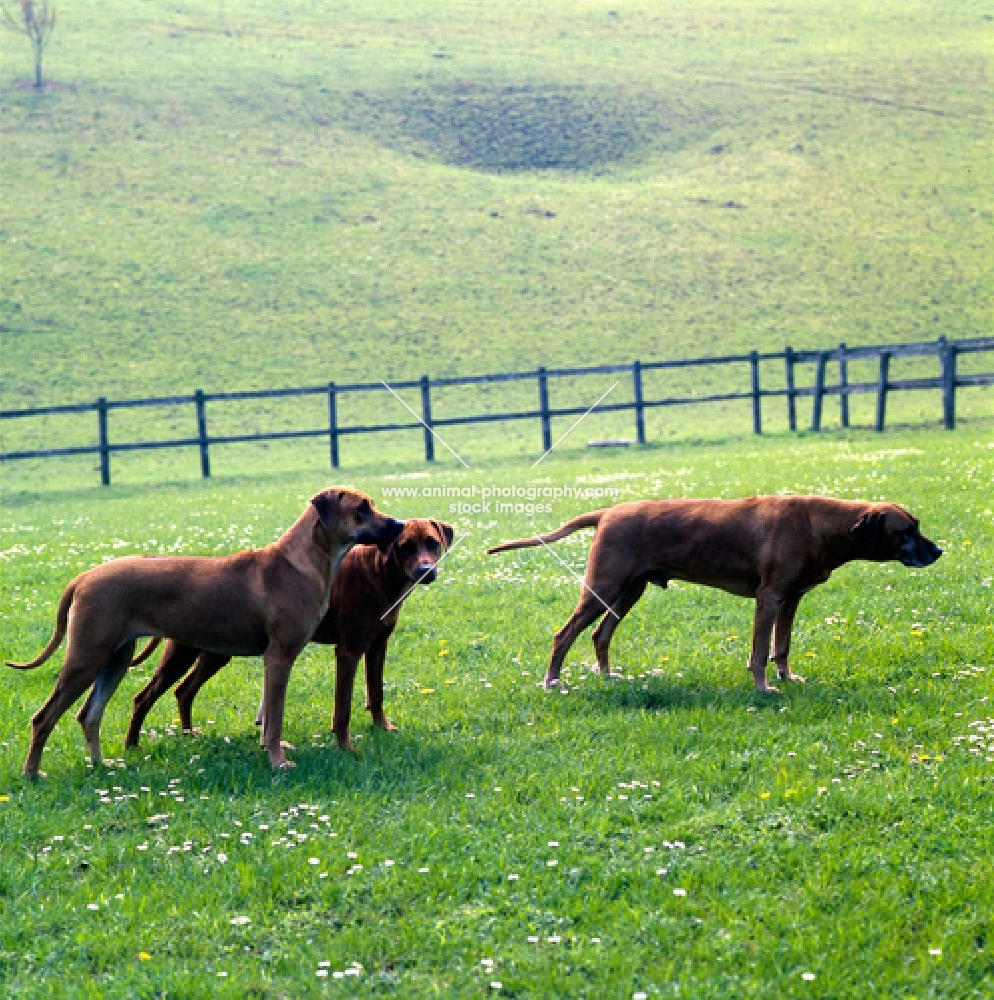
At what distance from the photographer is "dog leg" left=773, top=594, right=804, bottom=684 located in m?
8.06

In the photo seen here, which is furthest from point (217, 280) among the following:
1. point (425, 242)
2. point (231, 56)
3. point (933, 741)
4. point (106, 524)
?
point (933, 741)

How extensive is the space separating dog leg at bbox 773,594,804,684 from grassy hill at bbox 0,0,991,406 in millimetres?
36529

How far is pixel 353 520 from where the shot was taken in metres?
6.92

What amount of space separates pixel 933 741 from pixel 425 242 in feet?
167

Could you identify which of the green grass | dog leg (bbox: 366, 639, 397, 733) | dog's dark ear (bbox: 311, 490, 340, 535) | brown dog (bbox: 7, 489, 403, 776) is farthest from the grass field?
dog's dark ear (bbox: 311, 490, 340, 535)

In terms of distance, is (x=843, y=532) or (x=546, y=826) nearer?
(x=546, y=826)

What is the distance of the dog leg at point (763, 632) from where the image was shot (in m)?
7.73

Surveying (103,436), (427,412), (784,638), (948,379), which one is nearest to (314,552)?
(784,638)

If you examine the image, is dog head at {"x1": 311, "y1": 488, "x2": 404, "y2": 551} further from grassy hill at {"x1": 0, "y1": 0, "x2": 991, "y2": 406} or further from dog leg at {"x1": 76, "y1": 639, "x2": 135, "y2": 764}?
grassy hill at {"x1": 0, "y1": 0, "x2": 991, "y2": 406}

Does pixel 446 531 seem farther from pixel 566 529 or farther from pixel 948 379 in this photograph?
pixel 948 379

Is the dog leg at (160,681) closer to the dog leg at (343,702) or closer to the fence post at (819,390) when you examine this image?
the dog leg at (343,702)

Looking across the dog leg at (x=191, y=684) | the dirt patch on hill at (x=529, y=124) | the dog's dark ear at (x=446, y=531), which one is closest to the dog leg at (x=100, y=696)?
the dog leg at (x=191, y=684)

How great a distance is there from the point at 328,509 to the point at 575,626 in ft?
6.81

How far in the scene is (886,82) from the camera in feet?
242
